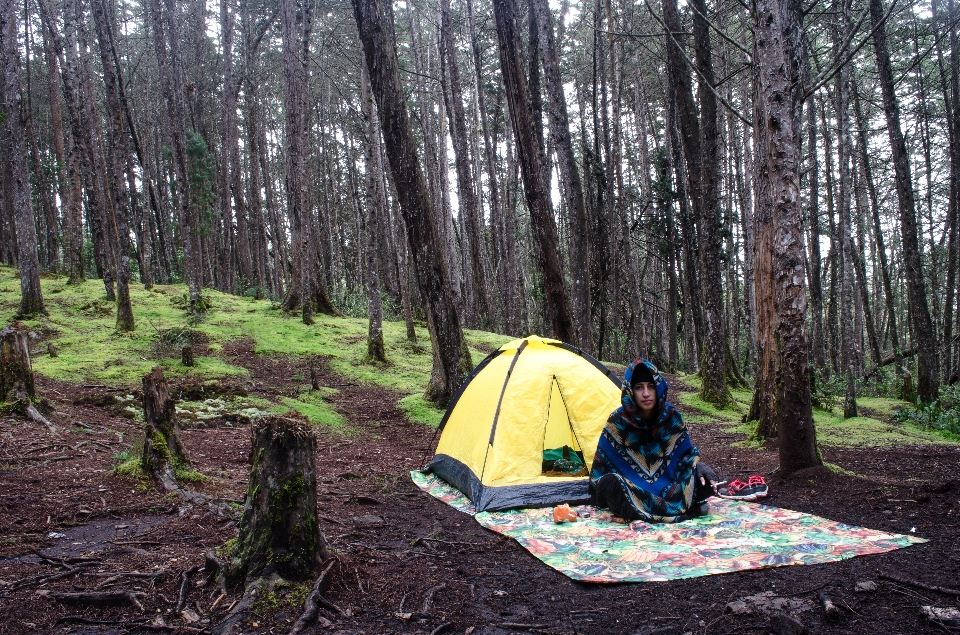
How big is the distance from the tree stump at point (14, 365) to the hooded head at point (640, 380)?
20.0 feet

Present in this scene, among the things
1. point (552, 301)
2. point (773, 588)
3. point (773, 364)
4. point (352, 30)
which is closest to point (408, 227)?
point (552, 301)

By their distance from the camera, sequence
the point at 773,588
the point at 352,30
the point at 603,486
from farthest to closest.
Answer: the point at 352,30, the point at 603,486, the point at 773,588

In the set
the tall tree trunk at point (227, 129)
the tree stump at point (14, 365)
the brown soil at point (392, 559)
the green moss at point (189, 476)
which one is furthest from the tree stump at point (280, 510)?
the tall tree trunk at point (227, 129)

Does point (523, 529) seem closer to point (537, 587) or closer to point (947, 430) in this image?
point (537, 587)

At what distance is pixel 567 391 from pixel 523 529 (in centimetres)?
175

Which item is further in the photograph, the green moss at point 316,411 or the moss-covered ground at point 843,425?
the green moss at point 316,411

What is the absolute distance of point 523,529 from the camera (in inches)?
170

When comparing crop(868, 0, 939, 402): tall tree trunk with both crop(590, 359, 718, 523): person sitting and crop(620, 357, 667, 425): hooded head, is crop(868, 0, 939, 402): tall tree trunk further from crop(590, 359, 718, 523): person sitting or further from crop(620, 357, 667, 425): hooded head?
crop(620, 357, 667, 425): hooded head

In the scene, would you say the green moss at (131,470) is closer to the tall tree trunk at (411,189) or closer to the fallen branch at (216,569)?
the fallen branch at (216,569)

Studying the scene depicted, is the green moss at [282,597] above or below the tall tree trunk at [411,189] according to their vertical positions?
below

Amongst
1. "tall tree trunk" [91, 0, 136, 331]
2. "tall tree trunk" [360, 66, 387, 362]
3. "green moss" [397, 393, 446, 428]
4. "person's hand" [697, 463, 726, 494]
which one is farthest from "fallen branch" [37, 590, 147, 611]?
"tall tree trunk" [91, 0, 136, 331]

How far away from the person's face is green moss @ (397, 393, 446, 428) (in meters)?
4.49

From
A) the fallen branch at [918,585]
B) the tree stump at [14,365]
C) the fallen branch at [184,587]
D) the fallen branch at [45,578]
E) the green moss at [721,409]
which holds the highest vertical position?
the tree stump at [14,365]

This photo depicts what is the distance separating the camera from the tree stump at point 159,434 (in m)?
4.76
